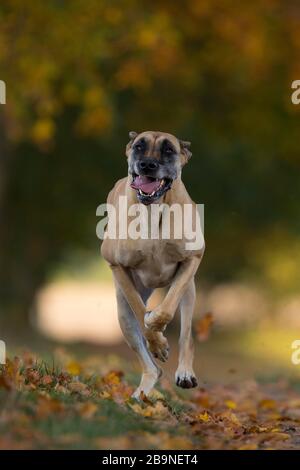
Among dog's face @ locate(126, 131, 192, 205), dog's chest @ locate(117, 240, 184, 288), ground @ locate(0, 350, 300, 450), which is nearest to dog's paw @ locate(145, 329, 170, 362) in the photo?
ground @ locate(0, 350, 300, 450)

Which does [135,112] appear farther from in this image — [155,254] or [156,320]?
[156,320]

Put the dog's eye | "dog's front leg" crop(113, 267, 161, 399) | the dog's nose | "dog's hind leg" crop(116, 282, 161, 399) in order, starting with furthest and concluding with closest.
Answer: "dog's hind leg" crop(116, 282, 161, 399) → "dog's front leg" crop(113, 267, 161, 399) → the dog's eye → the dog's nose

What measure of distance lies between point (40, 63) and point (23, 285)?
9.83 meters

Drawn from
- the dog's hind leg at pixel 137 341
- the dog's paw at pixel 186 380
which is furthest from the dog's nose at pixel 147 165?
the dog's paw at pixel 186 380

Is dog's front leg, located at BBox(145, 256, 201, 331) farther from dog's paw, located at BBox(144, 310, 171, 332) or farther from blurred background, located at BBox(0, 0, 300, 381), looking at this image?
blurred background, located at BBox(0, 0, 300, 381)

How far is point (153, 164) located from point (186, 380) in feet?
5.44

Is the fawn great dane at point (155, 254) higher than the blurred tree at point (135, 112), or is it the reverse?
the blurred tree at point (135, 112)

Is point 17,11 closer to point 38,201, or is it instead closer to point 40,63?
point 40,63

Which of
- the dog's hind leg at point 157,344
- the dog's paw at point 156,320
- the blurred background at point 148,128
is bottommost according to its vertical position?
the dog's hind leg at point 157,344

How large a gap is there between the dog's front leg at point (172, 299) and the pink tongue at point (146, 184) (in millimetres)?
729

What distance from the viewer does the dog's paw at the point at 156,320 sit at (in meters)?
7.62

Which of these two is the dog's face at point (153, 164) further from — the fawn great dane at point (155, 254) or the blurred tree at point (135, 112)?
the blurred tree at point (135, 112)

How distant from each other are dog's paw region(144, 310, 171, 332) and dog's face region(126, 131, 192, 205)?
0.81 meters

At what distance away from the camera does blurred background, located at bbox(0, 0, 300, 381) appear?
16500mm
